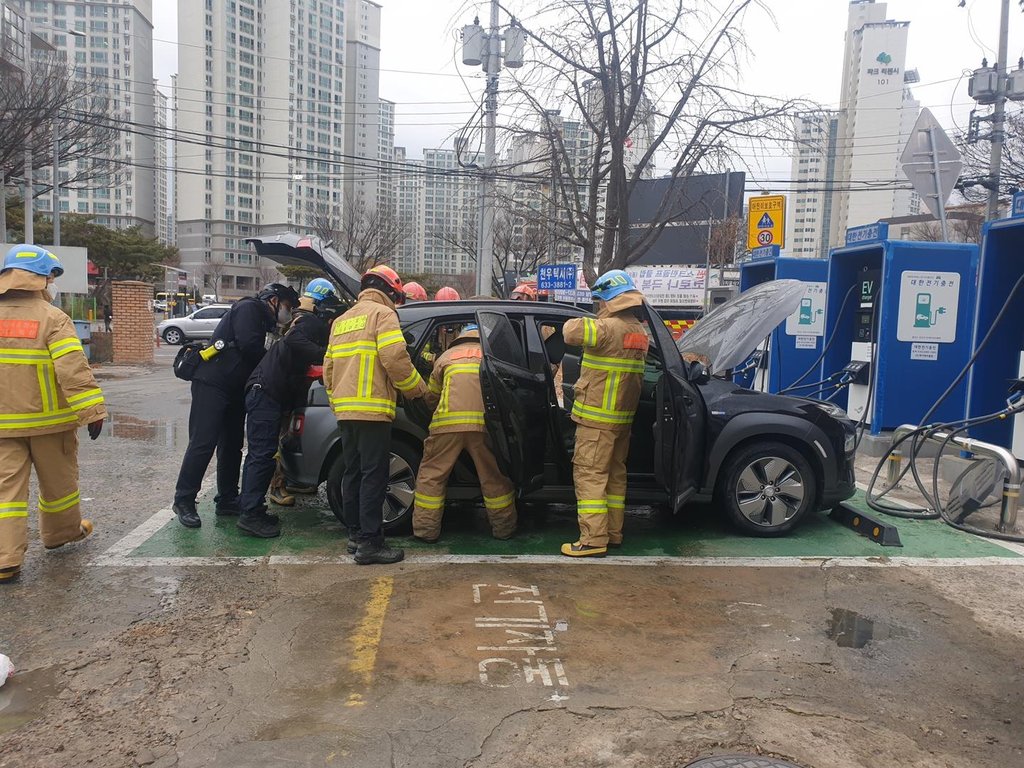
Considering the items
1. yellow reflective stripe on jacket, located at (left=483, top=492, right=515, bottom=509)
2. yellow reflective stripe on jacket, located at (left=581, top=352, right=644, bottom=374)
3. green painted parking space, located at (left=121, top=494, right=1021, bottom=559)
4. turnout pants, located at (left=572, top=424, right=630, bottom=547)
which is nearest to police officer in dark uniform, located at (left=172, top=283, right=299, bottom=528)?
green painted parking space, located at (left=121, top=494, right=1021, bottom=559)

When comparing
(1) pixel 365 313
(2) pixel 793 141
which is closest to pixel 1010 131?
(2) pixel 793 141

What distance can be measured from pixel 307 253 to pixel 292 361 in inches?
47.1

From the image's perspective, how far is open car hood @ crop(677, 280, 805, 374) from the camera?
5629 mm

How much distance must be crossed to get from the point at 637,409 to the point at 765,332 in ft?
4.26

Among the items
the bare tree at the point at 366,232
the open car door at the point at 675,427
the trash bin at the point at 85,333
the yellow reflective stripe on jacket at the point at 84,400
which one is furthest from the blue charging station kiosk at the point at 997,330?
the bare tree at the point at 366,232

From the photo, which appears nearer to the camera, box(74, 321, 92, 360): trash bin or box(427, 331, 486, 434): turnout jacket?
box(427, 331, 486, 434): turnout jacket

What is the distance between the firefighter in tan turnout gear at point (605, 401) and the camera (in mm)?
4816

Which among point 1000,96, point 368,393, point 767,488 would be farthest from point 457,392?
point 1000,96

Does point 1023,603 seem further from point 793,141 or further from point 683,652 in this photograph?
point 793,141

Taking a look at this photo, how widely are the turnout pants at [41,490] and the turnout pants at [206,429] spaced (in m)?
0.75

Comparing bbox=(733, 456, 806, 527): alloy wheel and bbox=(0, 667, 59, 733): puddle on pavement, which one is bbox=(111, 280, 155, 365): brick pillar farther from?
bbox=(733, 456, 806, 527): alloy wheel

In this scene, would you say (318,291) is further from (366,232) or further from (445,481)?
(366,232)

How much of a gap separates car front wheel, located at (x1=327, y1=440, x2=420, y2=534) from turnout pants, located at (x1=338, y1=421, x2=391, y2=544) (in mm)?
403

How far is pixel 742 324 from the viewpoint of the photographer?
5859 millimetres
